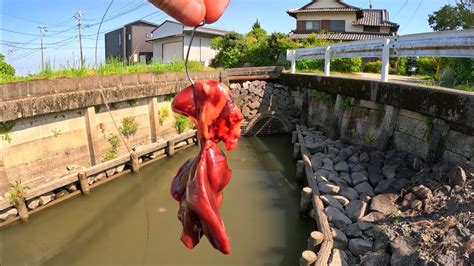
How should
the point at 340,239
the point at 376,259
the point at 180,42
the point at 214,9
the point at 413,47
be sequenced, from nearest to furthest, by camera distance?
the point at 214,9, the point at 376,259, the point at 340,239, the point at 413,47, the point at 180,42

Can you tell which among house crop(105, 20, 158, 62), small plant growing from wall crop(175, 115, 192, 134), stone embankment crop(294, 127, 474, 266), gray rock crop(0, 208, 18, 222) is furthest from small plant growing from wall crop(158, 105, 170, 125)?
house crop(105, 20, 158, 62)

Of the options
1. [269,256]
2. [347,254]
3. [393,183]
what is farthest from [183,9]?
[393,183]

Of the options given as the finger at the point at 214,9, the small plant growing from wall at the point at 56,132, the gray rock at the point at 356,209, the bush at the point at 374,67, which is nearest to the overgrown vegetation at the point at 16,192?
the small plant growing from wall at the point at 56,132

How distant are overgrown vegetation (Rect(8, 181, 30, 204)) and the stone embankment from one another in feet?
21.5

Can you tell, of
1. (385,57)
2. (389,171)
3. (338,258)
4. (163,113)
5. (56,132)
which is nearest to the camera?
(338,258)

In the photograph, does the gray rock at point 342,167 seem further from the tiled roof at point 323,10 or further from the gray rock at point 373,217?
the tiled roof at point 323,10

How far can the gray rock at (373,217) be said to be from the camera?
255 inches

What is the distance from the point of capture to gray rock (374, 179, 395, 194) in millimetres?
7416

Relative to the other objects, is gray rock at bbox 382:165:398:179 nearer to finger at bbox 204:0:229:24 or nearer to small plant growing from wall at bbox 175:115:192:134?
finger at bbox 204:0:229:24

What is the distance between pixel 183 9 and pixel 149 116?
12.4 meters

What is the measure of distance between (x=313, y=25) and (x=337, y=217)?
2881cm

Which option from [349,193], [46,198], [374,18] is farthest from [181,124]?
[374,18]

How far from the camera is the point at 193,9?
158 centimetres

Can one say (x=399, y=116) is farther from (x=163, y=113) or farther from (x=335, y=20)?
(x=335, y=20)
